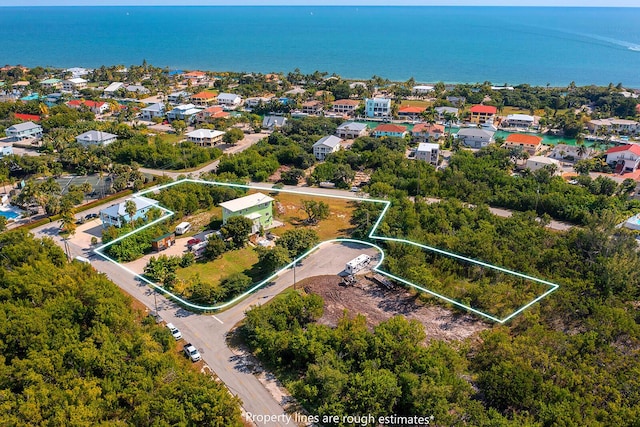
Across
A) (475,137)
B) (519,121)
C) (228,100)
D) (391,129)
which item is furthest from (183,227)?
(519,121)

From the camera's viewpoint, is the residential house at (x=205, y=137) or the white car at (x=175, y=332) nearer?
the white car at (x=175, y=332)

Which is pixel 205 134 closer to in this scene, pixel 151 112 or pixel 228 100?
pixel 151 112

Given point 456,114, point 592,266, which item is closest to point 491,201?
point 592,266

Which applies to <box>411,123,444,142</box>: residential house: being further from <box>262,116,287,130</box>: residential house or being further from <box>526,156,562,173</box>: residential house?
<box>262,116,287,130</box>: residential house

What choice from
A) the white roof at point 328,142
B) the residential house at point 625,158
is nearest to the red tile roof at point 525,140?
the residential house at point 625,158

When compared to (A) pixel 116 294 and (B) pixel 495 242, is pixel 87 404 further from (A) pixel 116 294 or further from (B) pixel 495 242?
(B) pixel 495 242

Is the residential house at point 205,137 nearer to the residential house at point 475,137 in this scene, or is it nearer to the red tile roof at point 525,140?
the residential house at point 475,137
